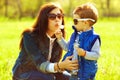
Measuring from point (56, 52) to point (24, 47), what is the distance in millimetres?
555

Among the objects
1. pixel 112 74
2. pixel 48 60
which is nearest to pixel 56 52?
pixel 48 60

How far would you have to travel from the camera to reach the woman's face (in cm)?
757

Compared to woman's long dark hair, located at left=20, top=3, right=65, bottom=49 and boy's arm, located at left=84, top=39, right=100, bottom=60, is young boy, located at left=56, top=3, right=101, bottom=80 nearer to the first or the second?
boy's arm, located at left=84, top=39, right=100, bottom=60

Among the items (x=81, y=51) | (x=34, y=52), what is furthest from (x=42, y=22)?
(x=81, y=51)

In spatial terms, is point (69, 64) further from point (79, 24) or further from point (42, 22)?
point (42, 22)

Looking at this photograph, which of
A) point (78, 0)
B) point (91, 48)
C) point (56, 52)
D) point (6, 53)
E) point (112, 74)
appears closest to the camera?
point (91, 48)

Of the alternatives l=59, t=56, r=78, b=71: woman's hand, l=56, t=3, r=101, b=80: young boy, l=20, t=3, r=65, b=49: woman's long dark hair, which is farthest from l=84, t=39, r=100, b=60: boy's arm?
l=20, t=3, r=65, b=49: woman's long dark hair

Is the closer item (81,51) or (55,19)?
(81,51)

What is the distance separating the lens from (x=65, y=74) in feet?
27.1

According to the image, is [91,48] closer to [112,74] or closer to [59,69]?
[59,69]

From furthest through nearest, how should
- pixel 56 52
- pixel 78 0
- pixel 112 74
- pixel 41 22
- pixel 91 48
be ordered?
pixel 78 0, pixel 112 74, pixel 56 52, pixel 41 22, pixel 91 48

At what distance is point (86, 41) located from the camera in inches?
280

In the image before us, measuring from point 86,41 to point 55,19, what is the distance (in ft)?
2.30

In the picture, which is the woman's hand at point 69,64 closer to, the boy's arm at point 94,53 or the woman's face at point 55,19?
the boy's arm at point 94,53
